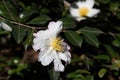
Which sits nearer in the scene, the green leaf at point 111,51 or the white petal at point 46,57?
the white petal at point 46,57

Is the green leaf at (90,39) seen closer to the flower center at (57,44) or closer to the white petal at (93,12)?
the flower center at (57,44)

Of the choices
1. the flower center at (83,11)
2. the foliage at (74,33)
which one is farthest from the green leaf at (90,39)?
the flower center at (83,11)

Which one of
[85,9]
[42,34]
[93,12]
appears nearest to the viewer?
[42,34]

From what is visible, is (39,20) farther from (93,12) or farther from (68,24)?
(93,12)

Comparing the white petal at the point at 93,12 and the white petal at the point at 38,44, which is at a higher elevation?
the white petal at the point at 93,12

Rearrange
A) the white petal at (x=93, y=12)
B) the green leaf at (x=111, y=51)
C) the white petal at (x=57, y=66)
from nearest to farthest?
the white petal at (x=57, y=66) → the green leaf at (x=111, y=51) → the white petal at (x=93, y=12)

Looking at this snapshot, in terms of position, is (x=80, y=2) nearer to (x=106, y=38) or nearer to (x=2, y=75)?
(x=106, y=38)

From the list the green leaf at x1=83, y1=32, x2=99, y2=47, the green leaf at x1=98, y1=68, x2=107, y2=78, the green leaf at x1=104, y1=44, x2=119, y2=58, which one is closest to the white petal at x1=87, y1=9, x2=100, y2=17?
the green leaf at x1=104, y1=44, x2=119, y2=58

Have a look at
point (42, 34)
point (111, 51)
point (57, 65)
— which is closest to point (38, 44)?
point (42, 34)
